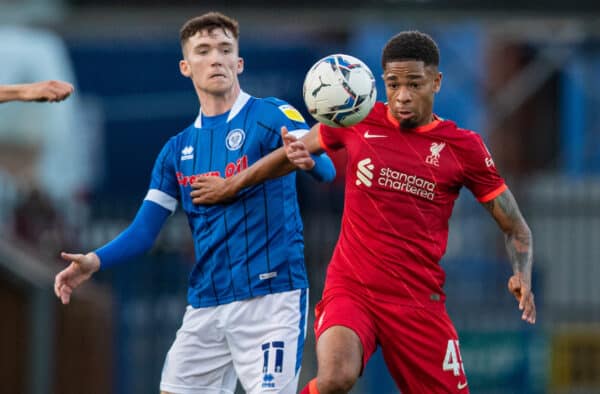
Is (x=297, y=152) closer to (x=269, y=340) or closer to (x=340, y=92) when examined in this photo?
(x=340, y=92)

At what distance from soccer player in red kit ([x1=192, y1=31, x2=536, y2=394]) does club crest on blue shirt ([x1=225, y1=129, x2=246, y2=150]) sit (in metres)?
0.28

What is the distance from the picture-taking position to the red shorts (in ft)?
26.3

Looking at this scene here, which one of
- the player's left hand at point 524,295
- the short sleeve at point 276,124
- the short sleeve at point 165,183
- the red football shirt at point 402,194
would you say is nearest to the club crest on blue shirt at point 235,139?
the short sleeve at point 276,124

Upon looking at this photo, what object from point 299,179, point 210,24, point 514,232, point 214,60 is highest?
point 210,24

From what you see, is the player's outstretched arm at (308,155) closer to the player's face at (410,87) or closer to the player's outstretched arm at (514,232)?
the player's face at (410,87)

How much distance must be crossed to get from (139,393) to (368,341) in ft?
22.1

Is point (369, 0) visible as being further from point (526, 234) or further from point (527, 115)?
point (526, 234)

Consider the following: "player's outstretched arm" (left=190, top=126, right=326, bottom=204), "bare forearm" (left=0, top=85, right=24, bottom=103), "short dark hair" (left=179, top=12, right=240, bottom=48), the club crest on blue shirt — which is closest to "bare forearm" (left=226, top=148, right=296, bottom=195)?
"player's outstretched arm" (left=190, top=126, right=326, bottom=204)

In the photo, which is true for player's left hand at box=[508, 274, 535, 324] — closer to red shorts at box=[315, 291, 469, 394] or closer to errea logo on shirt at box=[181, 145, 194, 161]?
red shorts at box=[315, 291, 469, 394]

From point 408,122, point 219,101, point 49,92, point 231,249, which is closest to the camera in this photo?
point 49,92

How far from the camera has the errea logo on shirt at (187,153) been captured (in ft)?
27.6

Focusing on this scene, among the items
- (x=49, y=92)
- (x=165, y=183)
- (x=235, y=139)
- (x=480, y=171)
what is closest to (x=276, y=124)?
(x=235, y=139)

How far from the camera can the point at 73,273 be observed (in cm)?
826

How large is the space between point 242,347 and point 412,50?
2.00 meters
